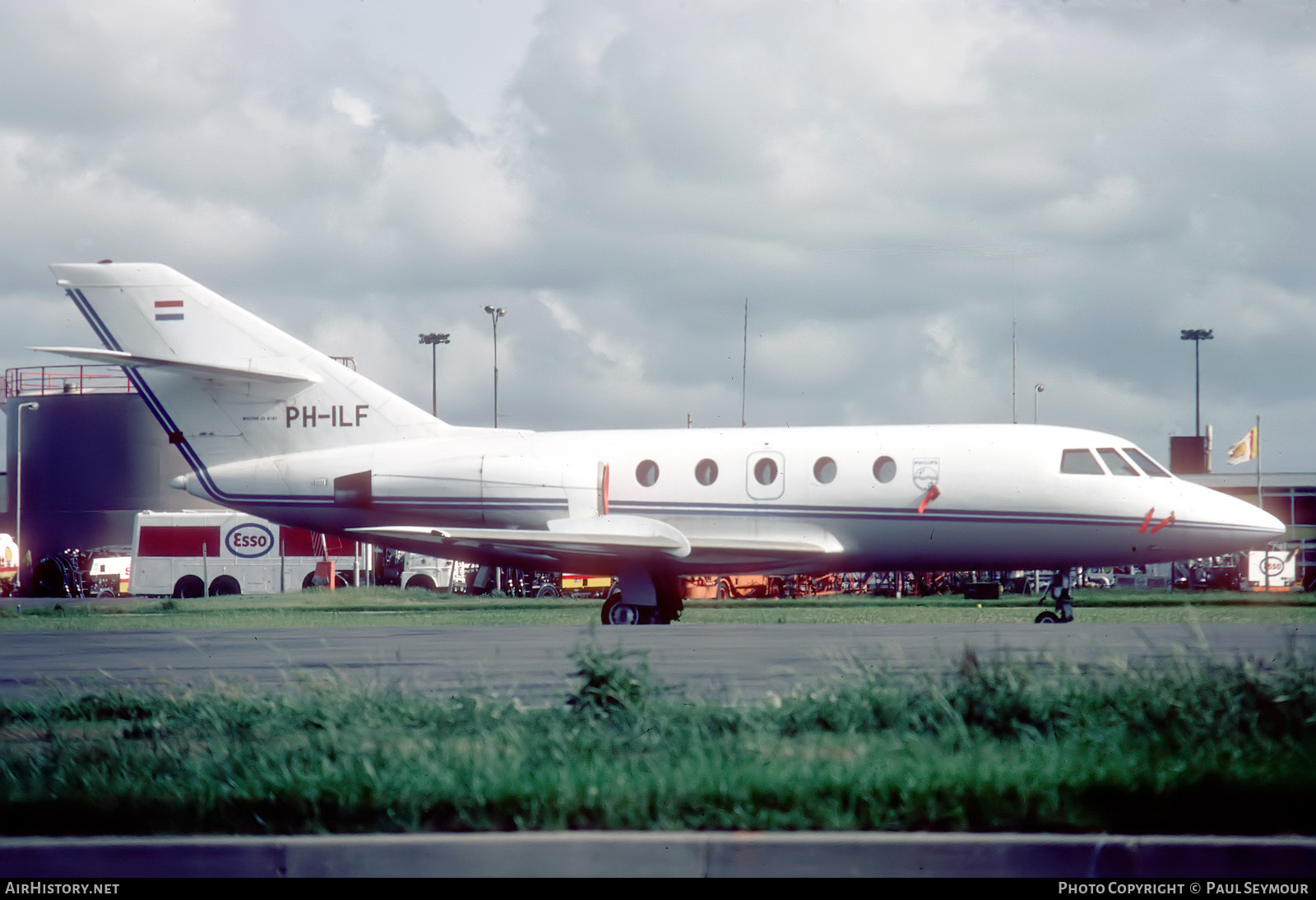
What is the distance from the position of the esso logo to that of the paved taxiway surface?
25.0 metres

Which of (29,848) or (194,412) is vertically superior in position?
(194,412)

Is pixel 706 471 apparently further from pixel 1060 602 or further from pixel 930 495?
pixel 1060 602

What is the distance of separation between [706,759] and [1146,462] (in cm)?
1732

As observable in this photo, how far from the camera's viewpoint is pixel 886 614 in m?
24.7

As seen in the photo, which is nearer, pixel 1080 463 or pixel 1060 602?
pixel 1060 602

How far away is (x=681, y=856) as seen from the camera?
5492 mm

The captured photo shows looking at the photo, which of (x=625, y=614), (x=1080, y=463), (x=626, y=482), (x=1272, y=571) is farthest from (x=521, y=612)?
(x=1272, y=571)

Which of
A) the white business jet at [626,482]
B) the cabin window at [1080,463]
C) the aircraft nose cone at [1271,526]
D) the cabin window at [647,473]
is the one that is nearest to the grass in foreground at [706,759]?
the white business jet at [626,482]

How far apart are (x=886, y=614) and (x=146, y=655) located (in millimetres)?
13795

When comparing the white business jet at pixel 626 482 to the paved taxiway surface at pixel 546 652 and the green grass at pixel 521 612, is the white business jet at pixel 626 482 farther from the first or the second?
the paved taxiway surface at pixel 546 652

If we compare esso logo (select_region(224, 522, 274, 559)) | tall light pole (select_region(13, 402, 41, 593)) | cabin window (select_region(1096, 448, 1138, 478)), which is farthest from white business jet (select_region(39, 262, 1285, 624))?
tall light pole (select_region(13, 402, 41, 593))

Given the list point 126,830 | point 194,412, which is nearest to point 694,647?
point 126,830

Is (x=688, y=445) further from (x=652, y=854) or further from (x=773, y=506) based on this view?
(x=652, y=854)

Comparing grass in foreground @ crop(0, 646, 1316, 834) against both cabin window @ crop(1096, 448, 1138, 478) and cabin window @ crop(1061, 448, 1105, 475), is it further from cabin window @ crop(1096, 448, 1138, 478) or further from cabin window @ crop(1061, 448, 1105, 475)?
cabin window @ crop(1096, 448, 1138, 478)
